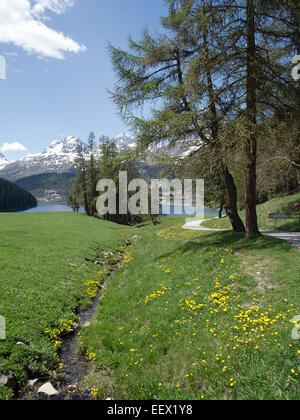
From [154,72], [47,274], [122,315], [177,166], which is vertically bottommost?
[122,315]

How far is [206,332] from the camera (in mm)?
6109

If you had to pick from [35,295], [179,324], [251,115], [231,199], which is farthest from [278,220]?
[35,295]

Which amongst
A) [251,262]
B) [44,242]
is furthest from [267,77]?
[44,242]

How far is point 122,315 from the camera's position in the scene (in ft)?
30.0

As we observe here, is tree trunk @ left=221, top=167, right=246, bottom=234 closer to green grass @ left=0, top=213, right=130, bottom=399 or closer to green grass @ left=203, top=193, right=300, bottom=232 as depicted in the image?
green grass @ left=203, top=193, right=300, bottom=232

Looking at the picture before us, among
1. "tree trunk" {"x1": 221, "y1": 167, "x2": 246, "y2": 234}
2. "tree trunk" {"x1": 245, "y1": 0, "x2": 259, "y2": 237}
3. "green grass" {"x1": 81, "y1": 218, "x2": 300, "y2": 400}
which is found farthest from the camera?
"tree trunk" {"x1": 221, "y1": 167, "x2": 246, "y2": 234}

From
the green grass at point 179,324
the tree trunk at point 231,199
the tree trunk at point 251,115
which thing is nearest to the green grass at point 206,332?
the green grass at point 179,324

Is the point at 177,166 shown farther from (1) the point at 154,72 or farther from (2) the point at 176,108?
(1) the point at 154,72

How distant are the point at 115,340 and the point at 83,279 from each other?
20.7 feet

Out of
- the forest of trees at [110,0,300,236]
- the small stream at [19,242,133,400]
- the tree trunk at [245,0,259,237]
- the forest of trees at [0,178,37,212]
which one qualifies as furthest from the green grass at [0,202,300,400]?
the forest of trees at [0,178,37,212]

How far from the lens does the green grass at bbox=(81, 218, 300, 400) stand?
4551 millimetres

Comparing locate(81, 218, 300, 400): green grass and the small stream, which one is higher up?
locate(81, 218, 300, 400): green grass
